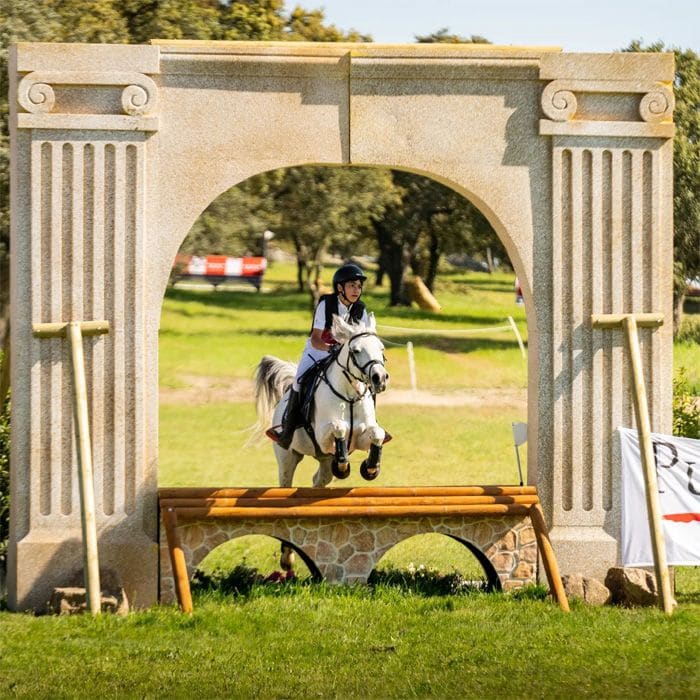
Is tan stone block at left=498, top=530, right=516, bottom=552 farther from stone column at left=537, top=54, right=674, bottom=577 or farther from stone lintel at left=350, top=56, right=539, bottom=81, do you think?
stone lintel at left=350, top=56, right=539, bottom=81

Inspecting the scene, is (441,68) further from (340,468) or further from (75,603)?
(75,603)

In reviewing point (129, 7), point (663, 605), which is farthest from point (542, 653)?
point (129, 7)

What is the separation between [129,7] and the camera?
2181 centimetres

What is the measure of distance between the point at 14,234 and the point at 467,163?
10.7 feet

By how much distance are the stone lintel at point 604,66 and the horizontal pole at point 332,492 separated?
2.99 meters

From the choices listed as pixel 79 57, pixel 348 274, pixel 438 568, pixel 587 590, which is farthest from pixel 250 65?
pixel 438 568

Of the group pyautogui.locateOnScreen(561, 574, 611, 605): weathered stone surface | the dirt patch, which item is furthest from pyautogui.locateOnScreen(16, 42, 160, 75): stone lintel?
the dirt patch

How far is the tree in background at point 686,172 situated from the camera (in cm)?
2122

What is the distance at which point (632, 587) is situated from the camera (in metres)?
8.99

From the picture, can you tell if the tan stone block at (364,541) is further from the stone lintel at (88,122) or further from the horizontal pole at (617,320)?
the stone lintel at (88,122)

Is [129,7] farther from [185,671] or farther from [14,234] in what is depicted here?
[185,671]

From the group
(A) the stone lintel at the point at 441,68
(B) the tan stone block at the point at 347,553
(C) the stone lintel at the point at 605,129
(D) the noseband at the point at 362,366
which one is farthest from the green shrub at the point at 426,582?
(A) the stone lintel at the point at 441,68

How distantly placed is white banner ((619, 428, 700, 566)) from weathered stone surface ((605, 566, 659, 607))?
0.27 ft

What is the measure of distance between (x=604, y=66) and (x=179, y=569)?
464cm
